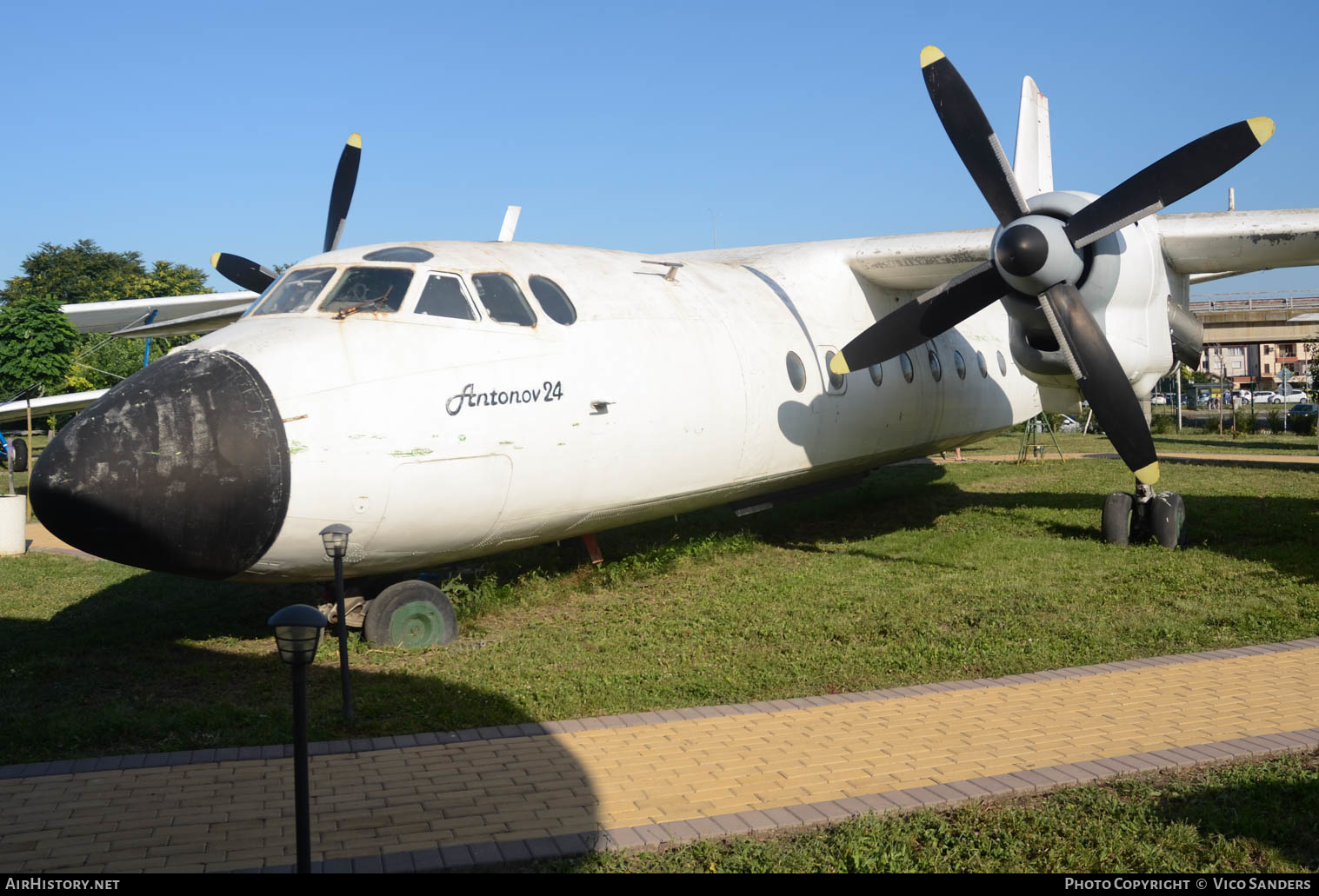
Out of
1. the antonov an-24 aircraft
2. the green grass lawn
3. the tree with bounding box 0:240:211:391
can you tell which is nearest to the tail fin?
the antonov an-24 aircraft

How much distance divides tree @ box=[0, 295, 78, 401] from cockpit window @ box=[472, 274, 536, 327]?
136 ft

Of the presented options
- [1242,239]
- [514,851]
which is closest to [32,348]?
[1242,239]

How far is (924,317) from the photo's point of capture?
478 inches

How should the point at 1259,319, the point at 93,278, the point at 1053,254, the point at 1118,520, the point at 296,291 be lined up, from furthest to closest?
the point at 93,278 → the point at 1259,319 → the point at 1118,520 → the point at 1053,254 → the point at 296,291

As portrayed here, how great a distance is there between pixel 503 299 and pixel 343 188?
20.6 feet

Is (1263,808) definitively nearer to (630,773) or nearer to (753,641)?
(630,773)

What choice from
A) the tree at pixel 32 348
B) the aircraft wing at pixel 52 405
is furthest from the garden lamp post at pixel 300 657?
the tree at pixel 32 348

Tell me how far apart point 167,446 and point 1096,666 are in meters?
7.47

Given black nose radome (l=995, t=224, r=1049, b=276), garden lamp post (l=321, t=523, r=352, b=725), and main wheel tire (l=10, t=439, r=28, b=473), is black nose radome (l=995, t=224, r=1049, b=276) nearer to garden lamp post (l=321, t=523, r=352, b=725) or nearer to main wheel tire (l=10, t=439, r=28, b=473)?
Answer: garden lamp post (l=321, t=523, r=352, b=725)

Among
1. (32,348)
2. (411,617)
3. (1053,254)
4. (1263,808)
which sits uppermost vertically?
(32,348)

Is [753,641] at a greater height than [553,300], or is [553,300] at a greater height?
[553,300]

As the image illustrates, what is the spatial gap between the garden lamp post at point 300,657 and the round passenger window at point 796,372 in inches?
325

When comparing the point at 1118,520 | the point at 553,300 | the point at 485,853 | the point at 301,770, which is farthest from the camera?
the point at 1118,520

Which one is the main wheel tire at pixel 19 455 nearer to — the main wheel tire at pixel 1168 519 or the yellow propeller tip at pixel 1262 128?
the main wheel tire at pixel 1168 519
